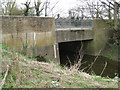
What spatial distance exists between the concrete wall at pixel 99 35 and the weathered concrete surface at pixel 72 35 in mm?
557

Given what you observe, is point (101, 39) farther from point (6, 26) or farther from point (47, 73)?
point (47, 73)

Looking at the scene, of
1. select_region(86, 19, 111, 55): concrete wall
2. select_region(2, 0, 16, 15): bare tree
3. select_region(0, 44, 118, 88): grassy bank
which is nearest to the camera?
select_region(0, 44, 118, 88): grassy bank

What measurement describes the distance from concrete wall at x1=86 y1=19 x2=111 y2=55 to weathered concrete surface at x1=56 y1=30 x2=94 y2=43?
0.56m

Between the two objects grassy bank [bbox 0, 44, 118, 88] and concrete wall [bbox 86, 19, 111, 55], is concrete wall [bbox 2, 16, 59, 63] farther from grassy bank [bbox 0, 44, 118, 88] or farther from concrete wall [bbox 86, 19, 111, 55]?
concrete wall [bbox 86, 19, 111, 55]

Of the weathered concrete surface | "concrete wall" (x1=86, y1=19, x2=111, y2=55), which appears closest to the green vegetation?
"concrete wall" (x1=86, y1=19, x2=111, y2=55)

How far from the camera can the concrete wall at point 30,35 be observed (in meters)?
8.43

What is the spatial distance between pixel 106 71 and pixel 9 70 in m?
7.67

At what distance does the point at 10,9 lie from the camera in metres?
16.8

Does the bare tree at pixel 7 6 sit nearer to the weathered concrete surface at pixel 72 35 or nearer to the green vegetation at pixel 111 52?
the weathered concrete surface at pixel 72 35

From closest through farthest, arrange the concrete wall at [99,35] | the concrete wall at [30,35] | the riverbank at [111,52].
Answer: the concrete wall at [30,35], the riverbank at [111,52], the concrete wall at [99,35]

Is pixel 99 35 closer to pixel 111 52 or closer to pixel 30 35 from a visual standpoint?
pixel 111 52

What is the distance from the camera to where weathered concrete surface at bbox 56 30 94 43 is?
11.4m

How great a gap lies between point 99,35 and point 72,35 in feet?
11.6

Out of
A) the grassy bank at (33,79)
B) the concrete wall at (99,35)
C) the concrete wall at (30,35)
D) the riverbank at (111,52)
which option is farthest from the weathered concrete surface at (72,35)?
the grassy bank at (33,79)
